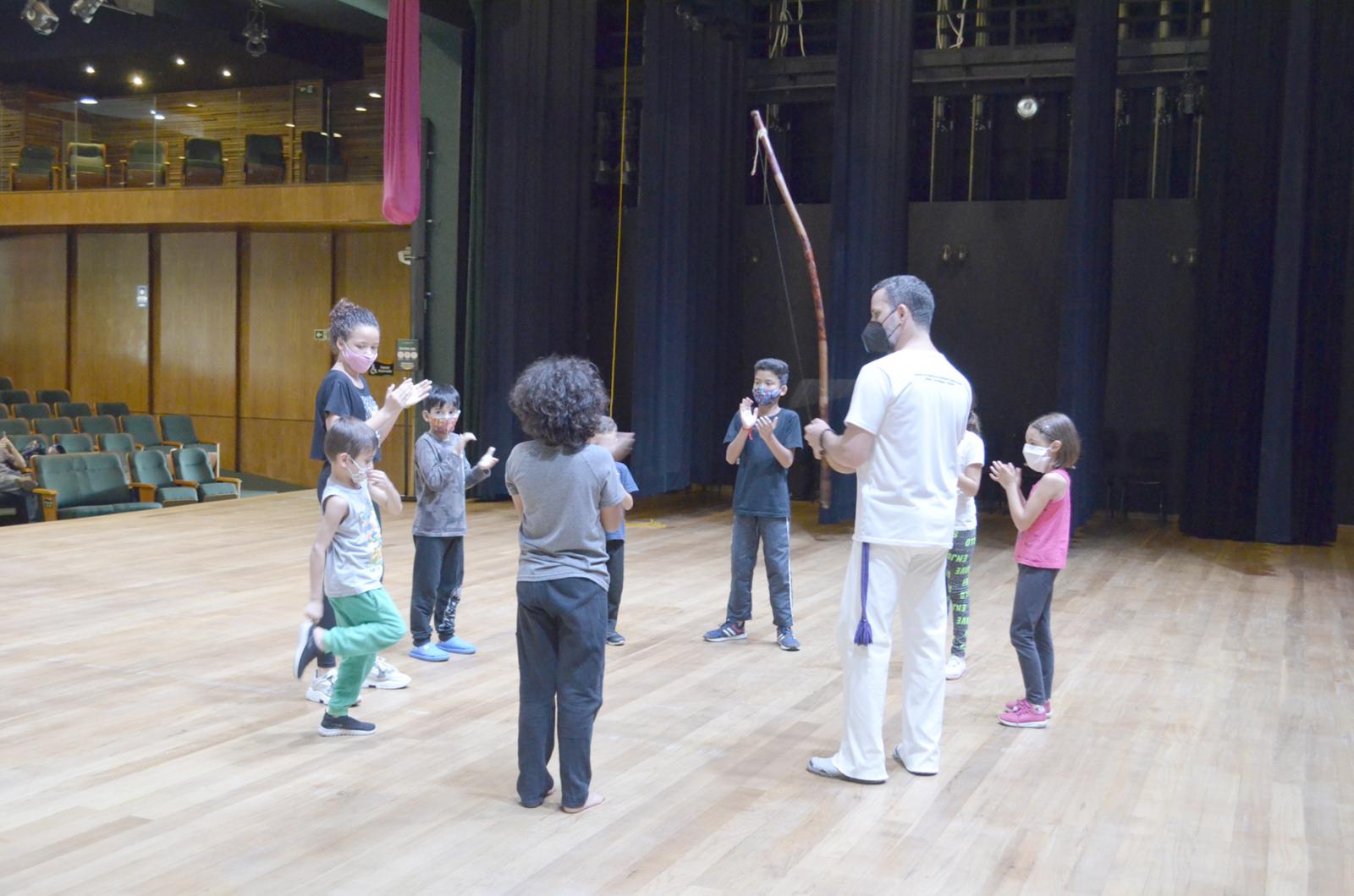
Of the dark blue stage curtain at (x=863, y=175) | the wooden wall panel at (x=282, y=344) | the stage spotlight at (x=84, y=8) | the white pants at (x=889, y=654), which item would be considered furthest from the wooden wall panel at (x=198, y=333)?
the white pants at (x=889, y=654)

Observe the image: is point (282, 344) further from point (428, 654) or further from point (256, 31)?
point (428, 654)

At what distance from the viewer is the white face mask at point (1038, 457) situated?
4.02 m

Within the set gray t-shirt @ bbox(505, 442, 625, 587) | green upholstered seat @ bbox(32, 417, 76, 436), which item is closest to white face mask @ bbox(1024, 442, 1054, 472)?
gray t-shirt @ bbox(505, 442, 625, 587)

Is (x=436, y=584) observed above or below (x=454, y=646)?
above

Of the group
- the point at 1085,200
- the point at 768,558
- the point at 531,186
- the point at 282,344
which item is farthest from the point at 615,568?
the point at 282,344

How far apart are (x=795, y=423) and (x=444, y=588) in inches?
63.0

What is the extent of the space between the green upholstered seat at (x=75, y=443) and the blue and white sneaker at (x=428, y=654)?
6.50 metres

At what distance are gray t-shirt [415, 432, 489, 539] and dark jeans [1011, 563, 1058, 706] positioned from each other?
2.03 meters

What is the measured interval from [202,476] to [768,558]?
22.4ft

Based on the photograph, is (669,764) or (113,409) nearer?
(669,764)

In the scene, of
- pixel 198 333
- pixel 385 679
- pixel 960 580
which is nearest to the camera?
pixel 385 679

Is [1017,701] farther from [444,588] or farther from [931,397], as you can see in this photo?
[444,588]

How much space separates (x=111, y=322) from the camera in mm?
14344

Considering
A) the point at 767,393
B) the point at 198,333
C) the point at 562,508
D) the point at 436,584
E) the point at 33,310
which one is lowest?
the point at 436,584
